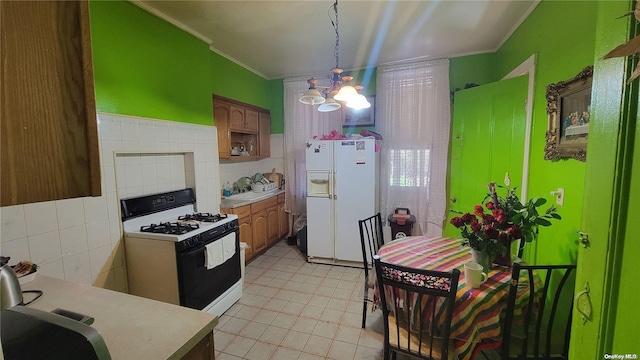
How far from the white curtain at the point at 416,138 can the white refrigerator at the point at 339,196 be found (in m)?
0.49

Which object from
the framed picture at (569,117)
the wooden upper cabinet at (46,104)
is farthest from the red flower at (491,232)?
the wooden upper cabinet at (46,104)

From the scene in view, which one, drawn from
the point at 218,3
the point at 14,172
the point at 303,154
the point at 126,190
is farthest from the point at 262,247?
the point at 14,172

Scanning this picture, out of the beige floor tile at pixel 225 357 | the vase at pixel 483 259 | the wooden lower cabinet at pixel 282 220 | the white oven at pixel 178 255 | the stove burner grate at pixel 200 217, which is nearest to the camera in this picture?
the vase at pixel 483 259

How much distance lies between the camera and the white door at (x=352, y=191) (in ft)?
10.6

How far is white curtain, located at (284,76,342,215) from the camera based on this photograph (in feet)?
13.0

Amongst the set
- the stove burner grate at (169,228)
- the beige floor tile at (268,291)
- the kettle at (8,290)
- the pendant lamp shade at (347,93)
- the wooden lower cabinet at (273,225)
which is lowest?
the beige floor tile at (268,291)

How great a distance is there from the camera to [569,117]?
1.62m

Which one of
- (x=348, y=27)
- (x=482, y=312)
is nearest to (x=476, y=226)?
(x=482, y=312)

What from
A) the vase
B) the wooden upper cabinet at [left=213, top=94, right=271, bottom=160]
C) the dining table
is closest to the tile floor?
the dining table

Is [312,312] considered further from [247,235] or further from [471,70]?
[471,70]

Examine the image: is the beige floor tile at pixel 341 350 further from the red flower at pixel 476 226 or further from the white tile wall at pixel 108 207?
the white tile wall at pixel 108 207

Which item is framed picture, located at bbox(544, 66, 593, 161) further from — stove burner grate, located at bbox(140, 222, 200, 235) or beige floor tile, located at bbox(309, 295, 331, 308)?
stove burner grate, located at bbox(140, 222, 200, 235)

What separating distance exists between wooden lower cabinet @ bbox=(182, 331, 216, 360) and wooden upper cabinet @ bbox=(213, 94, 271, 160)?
253cm

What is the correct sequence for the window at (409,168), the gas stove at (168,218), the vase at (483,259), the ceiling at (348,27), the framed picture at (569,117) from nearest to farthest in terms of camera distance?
the framed picture at (569,117) < the vase at (483,259) < the gas stove at (168,218) < the ceiling at (348,27) < the window at (409,168)
